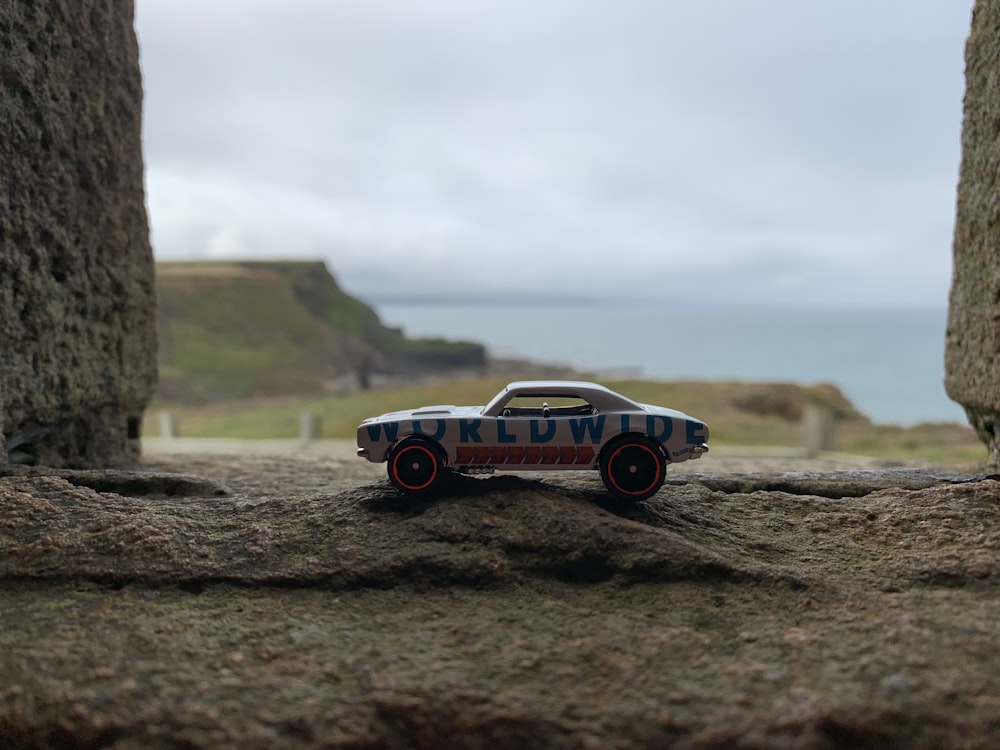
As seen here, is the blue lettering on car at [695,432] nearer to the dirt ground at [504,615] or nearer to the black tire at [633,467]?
the black tire at [633,467]

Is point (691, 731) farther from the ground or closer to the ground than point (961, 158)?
closer to the ground

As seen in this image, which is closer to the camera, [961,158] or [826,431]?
[961,158]

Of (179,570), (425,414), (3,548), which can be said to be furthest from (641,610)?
(3,548)

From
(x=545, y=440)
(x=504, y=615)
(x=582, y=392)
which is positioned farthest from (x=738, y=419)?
(x=504, y=615)

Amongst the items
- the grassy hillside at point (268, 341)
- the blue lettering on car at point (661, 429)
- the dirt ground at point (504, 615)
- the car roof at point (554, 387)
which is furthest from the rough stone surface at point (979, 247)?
the grassy hillside at point (268, 341)

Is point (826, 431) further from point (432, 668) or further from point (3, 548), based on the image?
point (3, 548)

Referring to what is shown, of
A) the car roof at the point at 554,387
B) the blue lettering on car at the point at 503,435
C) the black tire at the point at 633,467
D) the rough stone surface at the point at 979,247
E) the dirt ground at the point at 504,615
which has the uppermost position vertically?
the rough stone surface at the point at 979,247
